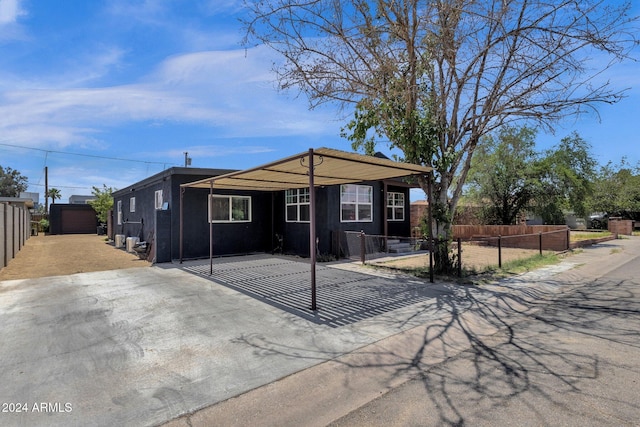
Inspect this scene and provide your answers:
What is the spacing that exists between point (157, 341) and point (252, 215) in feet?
28.9

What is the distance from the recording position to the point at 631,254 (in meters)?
12.7

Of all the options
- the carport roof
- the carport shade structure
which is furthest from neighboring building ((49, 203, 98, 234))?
the carport roof

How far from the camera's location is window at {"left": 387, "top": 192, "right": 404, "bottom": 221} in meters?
14.3

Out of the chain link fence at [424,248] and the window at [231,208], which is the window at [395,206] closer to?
the chain link fence at [424,248]

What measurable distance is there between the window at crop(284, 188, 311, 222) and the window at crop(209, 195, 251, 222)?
1490mm

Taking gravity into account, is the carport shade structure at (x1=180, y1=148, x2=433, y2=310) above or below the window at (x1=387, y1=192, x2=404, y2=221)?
above

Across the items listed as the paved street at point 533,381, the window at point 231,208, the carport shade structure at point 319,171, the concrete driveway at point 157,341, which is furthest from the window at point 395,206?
the paved street at point 533,381

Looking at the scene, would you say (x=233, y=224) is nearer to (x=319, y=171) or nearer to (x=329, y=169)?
(x=319, y=171)

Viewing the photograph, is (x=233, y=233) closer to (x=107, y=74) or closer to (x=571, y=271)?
(x=107, y=74)

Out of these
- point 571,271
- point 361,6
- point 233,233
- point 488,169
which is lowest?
point 571,271

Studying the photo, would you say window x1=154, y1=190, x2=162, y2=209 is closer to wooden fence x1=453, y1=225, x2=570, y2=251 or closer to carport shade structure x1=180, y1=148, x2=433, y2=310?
carport shade structure x1=180, y1=148, x2=433, y2=310

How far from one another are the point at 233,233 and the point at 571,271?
10517mm

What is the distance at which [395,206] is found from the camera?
14.6m

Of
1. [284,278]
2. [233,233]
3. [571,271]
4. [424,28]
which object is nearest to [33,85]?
[233,233]
